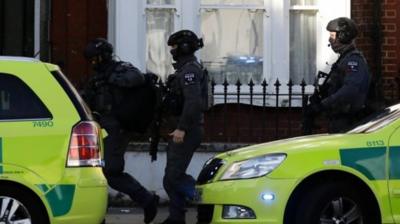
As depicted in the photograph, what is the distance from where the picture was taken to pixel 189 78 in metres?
7.77

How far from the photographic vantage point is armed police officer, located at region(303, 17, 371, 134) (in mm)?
8055

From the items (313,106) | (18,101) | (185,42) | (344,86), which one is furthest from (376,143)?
(18,101)

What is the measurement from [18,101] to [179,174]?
2.00 meters

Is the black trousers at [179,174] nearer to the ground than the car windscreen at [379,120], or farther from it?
nearer to the ground

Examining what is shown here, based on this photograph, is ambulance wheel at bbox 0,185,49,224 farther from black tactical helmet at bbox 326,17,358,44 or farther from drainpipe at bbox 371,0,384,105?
drainpipe at bbox 371,0,384,105

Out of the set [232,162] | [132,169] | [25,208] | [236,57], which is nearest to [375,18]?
[236,57]

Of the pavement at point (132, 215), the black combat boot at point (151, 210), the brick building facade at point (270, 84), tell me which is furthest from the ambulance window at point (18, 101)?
the brick building facade at point (270, 84)

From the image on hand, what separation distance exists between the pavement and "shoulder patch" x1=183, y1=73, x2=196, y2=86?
5.95 feet

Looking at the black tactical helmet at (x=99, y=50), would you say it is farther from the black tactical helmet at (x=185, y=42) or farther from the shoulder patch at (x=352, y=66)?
the shoulder patch at (x=352, y=66)

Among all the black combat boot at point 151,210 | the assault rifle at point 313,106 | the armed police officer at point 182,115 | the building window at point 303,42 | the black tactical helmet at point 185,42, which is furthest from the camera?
the building window at point 303,42

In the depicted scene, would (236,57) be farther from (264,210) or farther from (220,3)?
(264,210)

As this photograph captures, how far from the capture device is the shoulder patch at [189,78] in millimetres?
7767

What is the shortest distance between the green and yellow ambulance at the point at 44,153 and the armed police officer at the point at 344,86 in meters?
2.65

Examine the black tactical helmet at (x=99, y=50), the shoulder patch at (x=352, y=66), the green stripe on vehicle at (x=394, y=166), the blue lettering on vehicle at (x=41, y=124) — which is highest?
the black tactical helmet at (x=99, y=50)
